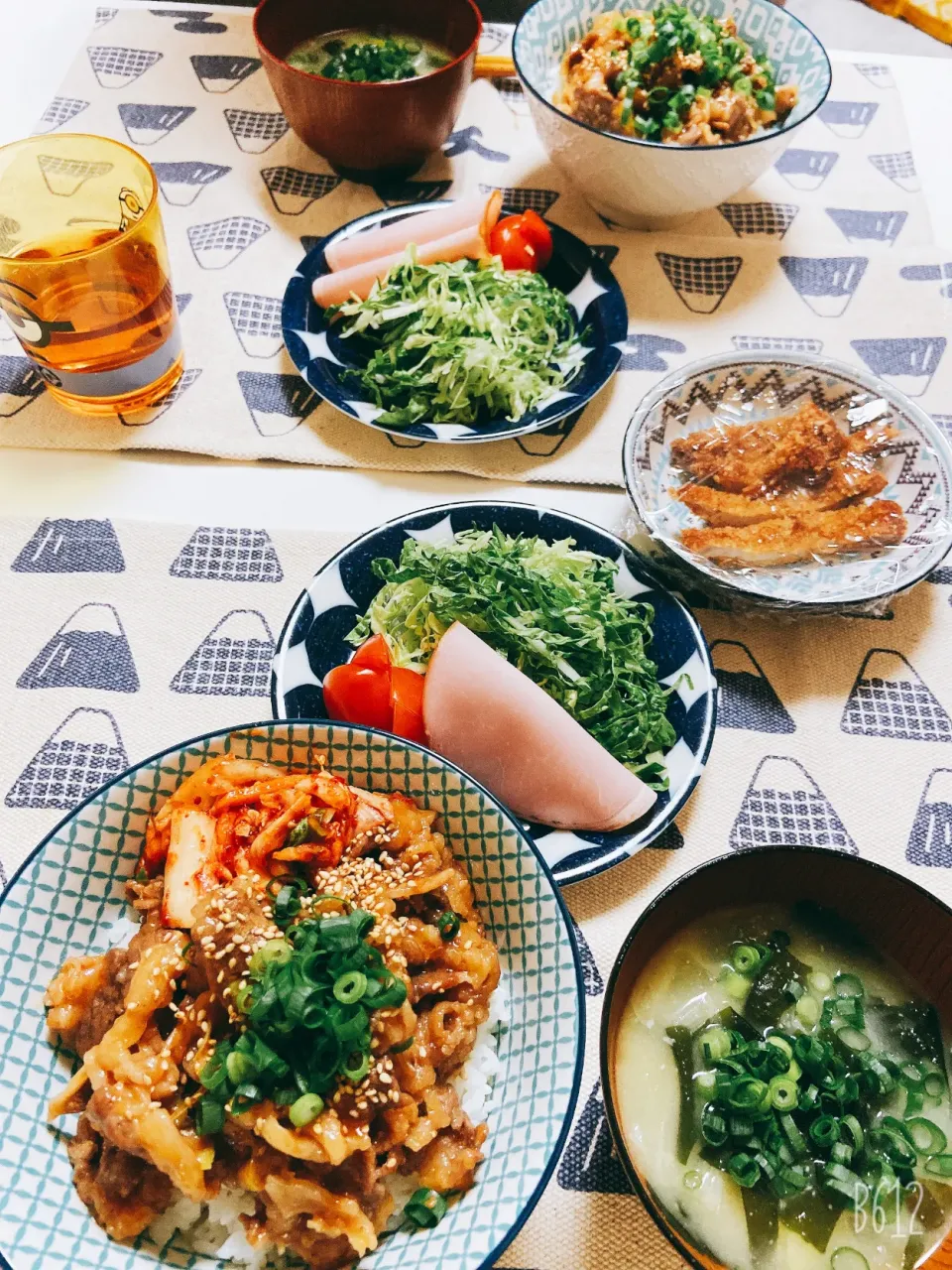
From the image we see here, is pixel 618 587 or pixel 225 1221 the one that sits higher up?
pixel 618 587

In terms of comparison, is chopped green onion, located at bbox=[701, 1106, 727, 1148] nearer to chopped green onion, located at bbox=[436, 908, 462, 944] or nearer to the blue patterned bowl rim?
chopped green onion, located at bbox=[436, 908, 462, 944]

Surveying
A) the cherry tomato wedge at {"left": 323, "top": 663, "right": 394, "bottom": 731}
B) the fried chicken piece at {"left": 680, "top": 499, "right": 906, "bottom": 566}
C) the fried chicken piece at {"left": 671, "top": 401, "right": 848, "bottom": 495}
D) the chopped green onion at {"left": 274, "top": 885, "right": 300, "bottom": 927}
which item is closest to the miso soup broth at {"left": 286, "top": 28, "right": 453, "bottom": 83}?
the fried chicken piece at {"left": 671, "top": 401, "right": 848, "bottom": 495}

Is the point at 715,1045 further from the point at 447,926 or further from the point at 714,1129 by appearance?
the point at 447,926

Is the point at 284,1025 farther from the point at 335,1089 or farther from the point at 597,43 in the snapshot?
the point at 597,43

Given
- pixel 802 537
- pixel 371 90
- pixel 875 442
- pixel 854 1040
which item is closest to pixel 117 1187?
pixel 854 1040

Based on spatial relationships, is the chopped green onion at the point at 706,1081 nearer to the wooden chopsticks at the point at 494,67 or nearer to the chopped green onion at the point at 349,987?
the chopped green onion at the point at 349,987

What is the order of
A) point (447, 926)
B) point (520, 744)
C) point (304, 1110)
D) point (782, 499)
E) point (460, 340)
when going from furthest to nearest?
point (460, 340), point (782, 499), point (520, 744), point (447, 926), point (304, 1110)
